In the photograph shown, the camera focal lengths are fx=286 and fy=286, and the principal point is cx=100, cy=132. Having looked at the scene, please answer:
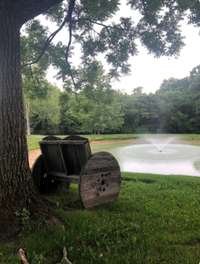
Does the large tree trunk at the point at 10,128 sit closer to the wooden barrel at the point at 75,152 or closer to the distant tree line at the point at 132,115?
the wooden barrel at the point at 75,152

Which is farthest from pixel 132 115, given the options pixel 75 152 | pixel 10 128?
pixel 10 128

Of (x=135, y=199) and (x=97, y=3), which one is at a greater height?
(x=97, y=3)

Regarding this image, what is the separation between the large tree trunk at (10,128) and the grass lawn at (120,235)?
1.09 ft

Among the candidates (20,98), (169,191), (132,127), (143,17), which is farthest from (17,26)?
(132,127)

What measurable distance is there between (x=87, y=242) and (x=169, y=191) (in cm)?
240

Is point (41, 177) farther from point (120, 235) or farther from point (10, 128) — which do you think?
point (120, 235)

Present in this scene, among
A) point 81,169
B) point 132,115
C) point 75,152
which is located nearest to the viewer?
point 81,169

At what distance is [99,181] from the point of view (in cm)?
356

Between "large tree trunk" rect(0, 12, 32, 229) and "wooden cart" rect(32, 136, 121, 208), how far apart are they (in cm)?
80

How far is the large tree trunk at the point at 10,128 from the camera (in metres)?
2.73

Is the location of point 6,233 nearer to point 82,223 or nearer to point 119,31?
point 82,223

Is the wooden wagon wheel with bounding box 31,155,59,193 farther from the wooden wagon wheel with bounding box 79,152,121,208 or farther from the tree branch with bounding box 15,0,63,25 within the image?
the tree branch with bounding box 15,0,63,25

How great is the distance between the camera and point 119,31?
17.0ft

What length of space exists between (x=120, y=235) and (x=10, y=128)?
1.44m
